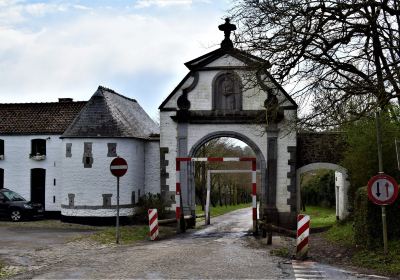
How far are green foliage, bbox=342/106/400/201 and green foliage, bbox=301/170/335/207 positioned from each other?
22950 millimetres

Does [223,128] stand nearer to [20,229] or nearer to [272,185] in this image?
[272,185]

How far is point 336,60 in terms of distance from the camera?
14.4m

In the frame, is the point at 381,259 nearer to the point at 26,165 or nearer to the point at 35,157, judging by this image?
the point at 35,157

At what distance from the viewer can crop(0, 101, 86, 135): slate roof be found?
96.8ft

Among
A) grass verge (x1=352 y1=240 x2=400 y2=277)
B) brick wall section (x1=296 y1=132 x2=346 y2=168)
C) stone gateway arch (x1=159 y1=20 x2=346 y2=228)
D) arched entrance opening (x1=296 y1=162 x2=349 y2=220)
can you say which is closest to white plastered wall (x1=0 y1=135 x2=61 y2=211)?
stone gateway arch (x1=159 y1=20 x2=346 y2=228)

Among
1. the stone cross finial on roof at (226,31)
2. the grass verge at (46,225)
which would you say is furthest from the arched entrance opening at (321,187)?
the grass verge at (46,225)

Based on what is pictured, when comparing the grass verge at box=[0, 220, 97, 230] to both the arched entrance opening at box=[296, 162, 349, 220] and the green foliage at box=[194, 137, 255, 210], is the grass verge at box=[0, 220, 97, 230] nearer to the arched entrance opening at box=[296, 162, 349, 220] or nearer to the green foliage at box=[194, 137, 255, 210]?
the green foliage at box=[194, 137, 255, 210]

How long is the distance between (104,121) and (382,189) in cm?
1658

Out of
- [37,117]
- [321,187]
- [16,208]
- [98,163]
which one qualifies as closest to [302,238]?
[98,163]

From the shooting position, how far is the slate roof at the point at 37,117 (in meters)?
29.5

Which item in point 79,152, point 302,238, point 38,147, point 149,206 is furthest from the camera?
point 38,147

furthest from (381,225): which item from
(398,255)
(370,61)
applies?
(370,61)

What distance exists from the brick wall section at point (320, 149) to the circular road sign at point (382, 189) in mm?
12296

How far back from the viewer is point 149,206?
25.3 m
